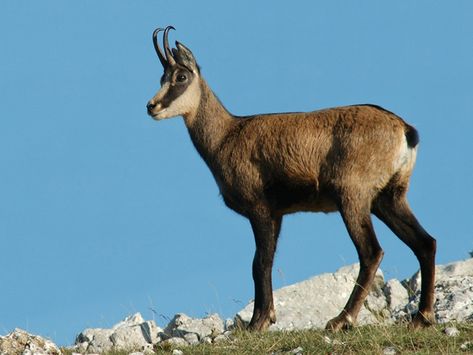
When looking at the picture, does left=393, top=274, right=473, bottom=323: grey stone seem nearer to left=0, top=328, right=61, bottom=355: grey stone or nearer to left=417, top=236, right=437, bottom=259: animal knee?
left=417, top=236, right=437, bottom=259: animal knee

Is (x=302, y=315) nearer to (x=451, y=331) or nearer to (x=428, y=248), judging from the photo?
(x=428, y=248)

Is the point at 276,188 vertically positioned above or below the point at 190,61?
below

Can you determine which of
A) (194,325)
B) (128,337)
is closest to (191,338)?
(194,325)

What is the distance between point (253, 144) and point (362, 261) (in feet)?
6.68

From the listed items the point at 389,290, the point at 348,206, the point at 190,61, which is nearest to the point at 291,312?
the point at 389,290

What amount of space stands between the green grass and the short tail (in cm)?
209

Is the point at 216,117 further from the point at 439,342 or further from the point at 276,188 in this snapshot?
the point at 439,342

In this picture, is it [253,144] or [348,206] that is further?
[253,144]

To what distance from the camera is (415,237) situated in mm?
11562

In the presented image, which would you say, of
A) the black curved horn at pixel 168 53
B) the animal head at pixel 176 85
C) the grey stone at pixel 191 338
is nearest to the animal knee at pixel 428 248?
the grey stone at pixel 191 338

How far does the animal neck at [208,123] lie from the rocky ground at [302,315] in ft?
6.85

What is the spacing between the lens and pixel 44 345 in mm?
10930

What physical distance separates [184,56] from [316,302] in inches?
142

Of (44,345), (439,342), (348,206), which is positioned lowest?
(439,342)
